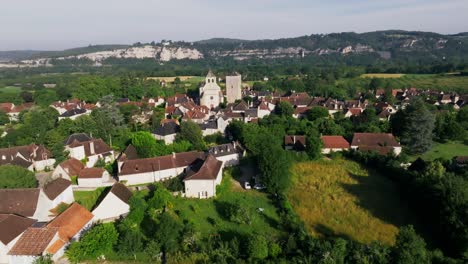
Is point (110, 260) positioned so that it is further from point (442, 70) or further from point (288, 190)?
point (442, 70)

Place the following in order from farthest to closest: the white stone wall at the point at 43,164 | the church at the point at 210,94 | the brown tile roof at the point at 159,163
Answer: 1. the church at the point at 210,94
2. the white stone wall at the point at 43,164
3. the brown tile roof at the point at 159,163

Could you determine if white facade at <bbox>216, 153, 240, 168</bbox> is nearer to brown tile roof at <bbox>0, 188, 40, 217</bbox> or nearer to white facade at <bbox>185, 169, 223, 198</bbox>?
white facade at <bbox>185, 169, 223, 198</bbox>

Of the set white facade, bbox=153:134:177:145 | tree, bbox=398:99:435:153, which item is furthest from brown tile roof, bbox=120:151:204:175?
tree, bbox=398:99:435:153

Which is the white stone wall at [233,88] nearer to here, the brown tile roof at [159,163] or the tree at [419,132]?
the tree at [419,132]

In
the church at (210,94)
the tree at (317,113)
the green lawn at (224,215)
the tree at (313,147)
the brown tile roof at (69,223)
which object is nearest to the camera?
the brown tile roof at (69,223)

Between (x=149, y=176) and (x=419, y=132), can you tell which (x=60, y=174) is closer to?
(x=149, y=176)

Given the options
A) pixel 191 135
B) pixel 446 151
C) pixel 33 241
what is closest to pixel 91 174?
pixel 33 241

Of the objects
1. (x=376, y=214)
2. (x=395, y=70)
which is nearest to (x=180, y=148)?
(x=376, y=214)

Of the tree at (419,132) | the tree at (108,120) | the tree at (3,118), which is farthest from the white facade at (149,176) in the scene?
the tree at (3,118)
